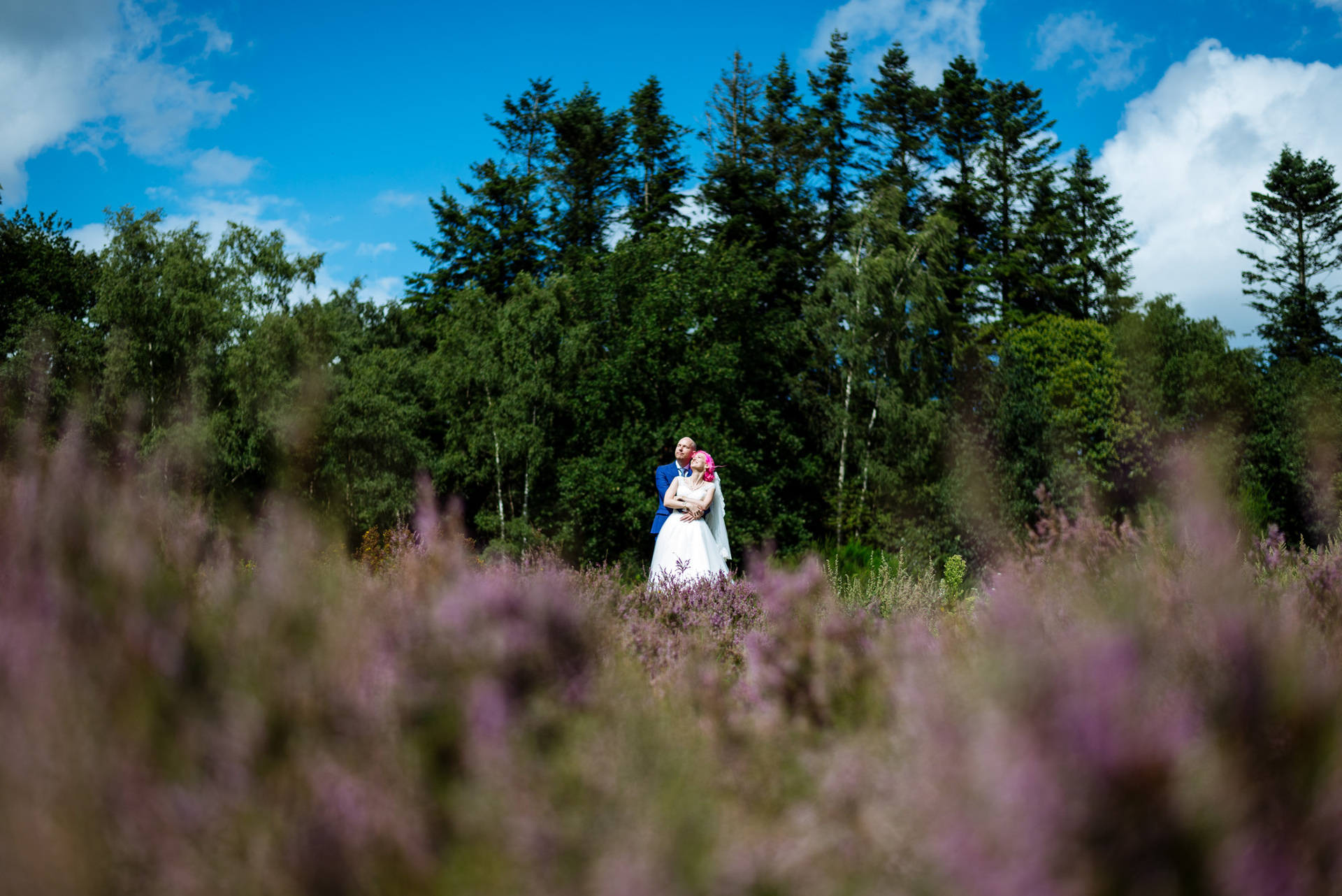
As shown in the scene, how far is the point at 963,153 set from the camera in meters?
42.1

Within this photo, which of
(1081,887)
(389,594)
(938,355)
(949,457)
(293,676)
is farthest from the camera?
(938,355)

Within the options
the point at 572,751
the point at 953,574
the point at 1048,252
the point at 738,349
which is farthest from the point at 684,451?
the point at 1048,252

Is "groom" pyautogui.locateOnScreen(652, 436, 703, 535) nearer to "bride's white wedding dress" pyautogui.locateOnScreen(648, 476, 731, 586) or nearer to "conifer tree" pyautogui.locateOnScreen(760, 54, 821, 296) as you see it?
"bride's white wedding dress" pyautogui.locateOnScreen(648, 476, 731, 586)

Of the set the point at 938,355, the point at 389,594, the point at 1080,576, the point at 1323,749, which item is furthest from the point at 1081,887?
the point at 938,355

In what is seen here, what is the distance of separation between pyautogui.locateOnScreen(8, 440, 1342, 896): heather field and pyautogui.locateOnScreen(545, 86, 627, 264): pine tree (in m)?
38.1

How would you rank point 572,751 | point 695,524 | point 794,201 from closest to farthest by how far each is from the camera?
point 572,751, point 695,524, point 794,201

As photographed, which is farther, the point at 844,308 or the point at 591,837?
the point at 844,308

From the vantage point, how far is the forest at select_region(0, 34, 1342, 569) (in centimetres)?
3022

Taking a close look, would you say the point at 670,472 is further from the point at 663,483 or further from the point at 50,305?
the point at 50,305

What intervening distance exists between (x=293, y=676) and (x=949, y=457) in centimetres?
3149

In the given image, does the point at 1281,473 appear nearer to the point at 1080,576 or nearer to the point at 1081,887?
the point at 1080,576

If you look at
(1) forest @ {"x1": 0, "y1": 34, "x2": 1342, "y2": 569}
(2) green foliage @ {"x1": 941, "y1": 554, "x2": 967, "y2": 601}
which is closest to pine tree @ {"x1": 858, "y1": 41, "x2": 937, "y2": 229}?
(1) forest @ {"x1": 0, "y1": 34, "x2": 1342, "y2": 569}

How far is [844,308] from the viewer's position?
32812mm

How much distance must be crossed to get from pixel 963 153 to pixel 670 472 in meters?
35.0
